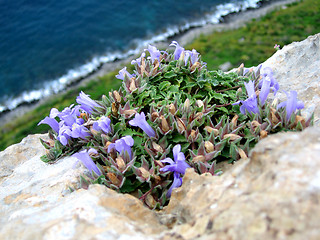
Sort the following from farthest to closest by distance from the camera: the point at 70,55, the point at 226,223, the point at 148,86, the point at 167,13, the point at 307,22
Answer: the point at 167,13 < the point at 70,55 < the point at 307,22 < the point at 148,86 < the point at 226,223

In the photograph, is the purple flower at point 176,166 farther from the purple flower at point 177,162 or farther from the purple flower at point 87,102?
the purple flower at point 87,102

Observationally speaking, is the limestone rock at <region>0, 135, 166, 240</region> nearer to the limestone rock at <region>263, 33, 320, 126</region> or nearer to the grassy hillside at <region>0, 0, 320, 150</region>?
the limestone rock at <region>263, 33, 320, 126</region>

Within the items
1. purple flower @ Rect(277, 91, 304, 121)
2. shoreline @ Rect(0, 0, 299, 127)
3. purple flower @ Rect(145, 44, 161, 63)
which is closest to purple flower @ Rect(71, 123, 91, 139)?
purple flower @ Rect(145, 44, 161, 63)

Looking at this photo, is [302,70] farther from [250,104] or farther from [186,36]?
[186,36]

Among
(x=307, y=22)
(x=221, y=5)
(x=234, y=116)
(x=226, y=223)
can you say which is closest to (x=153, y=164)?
(x=234, y=116)

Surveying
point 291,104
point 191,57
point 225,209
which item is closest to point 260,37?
point 191,57

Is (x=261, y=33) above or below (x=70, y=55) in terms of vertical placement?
below

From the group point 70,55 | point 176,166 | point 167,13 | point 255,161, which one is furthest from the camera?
point 167,13

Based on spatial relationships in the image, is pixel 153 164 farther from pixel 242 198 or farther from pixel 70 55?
pixel 70 55
